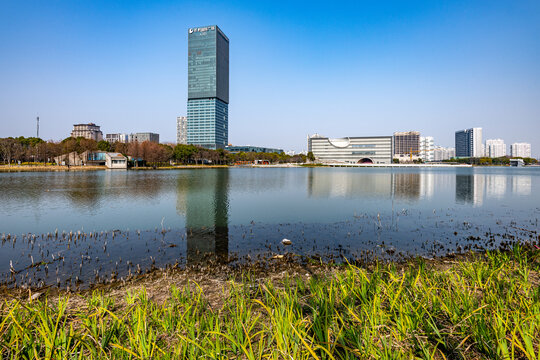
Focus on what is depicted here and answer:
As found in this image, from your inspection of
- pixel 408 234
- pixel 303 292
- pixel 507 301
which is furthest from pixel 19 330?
pixel 408 234

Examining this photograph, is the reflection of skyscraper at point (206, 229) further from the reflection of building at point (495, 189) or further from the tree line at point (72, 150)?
the tree line at point (72, 150)

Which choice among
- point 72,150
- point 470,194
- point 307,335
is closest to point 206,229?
point 307,335

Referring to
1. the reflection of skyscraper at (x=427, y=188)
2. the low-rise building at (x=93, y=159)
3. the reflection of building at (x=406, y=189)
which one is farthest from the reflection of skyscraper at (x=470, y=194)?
the low-rise building at (x=93, y=159)

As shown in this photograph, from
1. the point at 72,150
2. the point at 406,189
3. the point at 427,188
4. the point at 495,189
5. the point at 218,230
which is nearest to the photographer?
the point at 218,230

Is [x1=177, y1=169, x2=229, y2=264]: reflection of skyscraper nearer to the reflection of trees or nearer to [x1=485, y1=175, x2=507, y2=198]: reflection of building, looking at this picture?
the reflection of trees

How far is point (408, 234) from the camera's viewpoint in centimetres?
1800

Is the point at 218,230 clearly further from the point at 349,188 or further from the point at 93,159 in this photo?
the point at 93,159

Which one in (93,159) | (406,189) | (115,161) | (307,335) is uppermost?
(93,159)

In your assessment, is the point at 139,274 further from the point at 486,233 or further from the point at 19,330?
the point at 486,233

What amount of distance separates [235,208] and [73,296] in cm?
2023

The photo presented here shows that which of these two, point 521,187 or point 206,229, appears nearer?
point 206,229

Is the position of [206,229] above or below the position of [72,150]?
below

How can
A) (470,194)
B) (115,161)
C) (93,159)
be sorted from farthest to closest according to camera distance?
(93,159) → (115,161) → (470,194)

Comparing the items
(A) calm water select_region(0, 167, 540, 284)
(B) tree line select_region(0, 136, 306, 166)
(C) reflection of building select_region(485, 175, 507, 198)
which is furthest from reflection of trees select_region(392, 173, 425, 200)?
(B) tree line select_region(0, 136, 306, 166)
